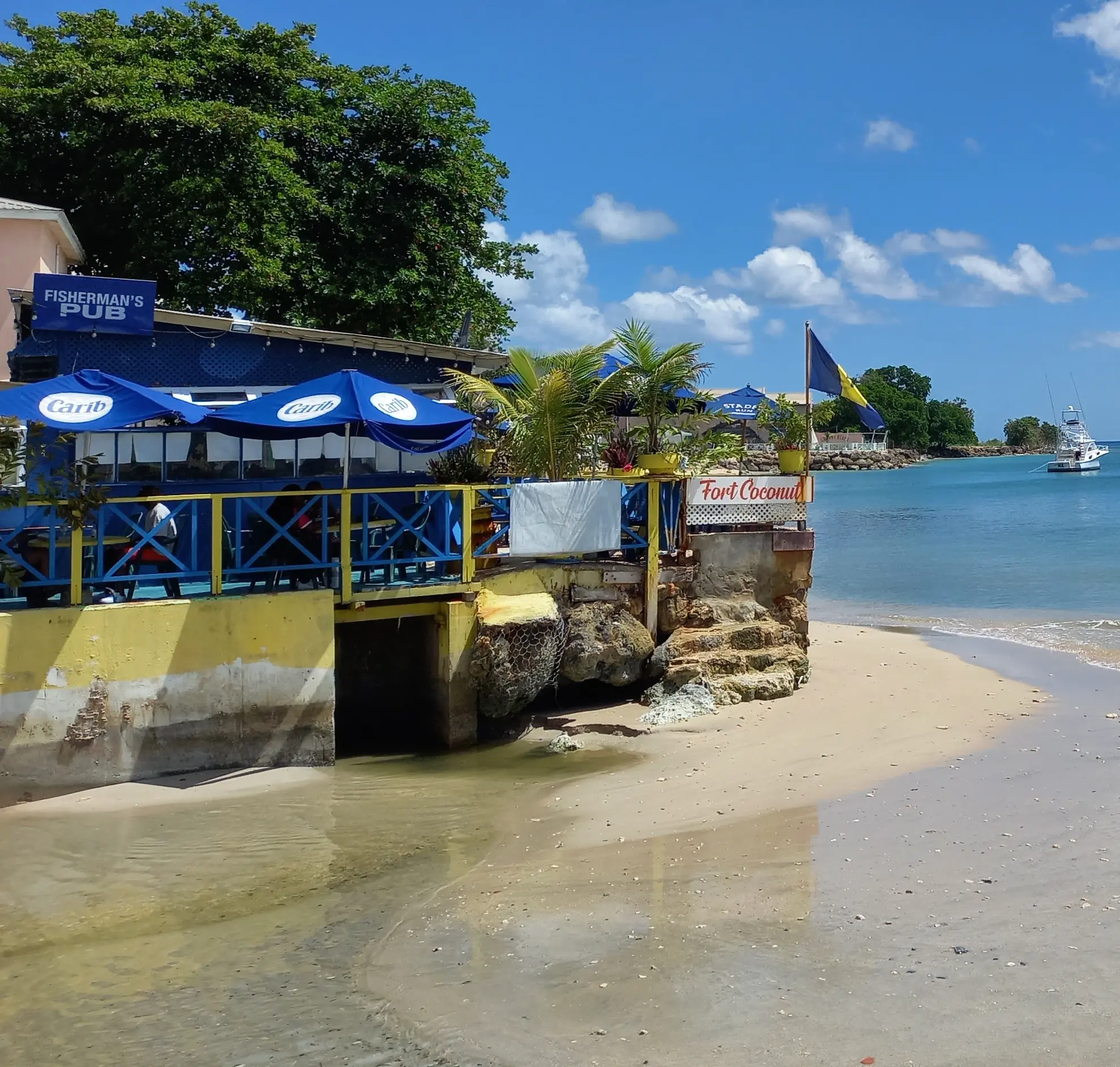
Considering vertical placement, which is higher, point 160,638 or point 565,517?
point 565,517

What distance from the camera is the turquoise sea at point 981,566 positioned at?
22.6 metres

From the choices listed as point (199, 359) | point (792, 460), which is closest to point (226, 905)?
point (199, 359)

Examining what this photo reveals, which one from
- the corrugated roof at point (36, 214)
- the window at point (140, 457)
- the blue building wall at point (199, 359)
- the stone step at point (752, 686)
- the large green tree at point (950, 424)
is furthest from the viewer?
the large green tree at point (950, 424)

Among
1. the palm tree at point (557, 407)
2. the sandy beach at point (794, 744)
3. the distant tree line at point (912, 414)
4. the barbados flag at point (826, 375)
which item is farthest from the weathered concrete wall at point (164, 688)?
the distant tree line at point (912, 414)

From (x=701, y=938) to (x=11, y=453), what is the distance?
19.4 ft

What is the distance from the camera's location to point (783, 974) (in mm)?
6867

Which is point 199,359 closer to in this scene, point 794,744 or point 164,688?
point 164,688

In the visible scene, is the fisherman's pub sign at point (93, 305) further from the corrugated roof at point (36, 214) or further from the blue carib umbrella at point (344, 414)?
the corrugated roof at point (36, 214)

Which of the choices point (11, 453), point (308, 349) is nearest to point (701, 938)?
point (11, 453)

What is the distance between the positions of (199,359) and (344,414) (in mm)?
4849

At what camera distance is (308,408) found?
1103 cm

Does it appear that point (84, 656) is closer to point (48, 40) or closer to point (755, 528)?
point (755, 528)

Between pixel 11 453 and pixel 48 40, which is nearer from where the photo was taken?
pixel 11 453

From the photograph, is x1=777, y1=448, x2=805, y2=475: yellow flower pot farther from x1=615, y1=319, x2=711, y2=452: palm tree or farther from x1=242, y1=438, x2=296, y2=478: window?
x1=242, y1=438, x2=296, y2=478: window
